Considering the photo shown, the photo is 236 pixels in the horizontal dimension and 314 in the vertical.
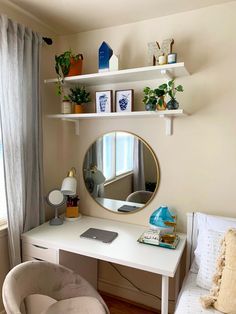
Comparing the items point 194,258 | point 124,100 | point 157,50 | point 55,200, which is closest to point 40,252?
point 55,200

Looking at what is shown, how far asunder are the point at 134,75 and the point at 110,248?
127 centimetres

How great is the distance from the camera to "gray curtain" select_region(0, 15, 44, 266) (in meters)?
1.69

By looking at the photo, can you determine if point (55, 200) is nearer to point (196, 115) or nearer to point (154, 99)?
point (154, 99)

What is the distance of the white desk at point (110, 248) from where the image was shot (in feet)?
4.78

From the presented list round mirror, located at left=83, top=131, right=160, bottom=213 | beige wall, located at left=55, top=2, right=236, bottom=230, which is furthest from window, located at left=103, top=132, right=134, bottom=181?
beige wall, located at left=55, top=2, right=236, bottom=230

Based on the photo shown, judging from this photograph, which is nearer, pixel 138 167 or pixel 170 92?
pixel 170 92

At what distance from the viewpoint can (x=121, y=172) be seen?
83.4 inches

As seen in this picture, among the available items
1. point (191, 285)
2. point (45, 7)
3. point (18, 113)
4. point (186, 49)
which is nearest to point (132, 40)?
point (186, 49)

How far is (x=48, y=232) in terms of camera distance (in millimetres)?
1898

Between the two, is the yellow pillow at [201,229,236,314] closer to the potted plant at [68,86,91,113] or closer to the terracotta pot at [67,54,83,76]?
the potted plant at [68,86,91,113]

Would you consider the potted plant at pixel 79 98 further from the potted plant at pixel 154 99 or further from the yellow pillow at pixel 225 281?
the yellow pillow at pixel 225 281

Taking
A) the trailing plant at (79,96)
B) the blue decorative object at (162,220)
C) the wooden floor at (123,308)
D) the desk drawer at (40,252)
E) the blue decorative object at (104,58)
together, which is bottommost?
the wooden floor at (123,308)

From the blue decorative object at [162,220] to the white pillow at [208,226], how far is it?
219 mm

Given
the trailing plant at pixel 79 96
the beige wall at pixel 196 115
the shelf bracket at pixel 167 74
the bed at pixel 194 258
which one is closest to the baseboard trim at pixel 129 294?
the bed at pixel 194 258
